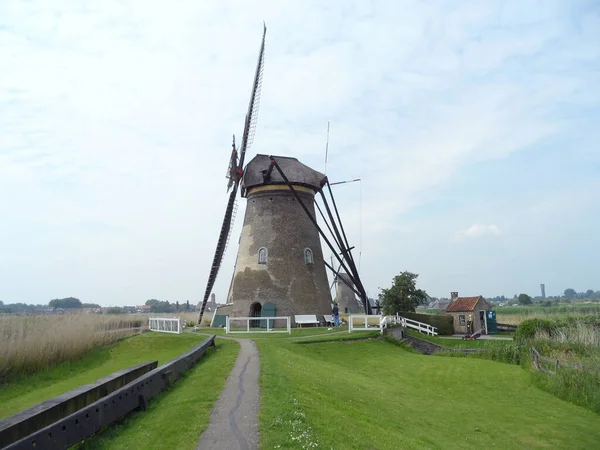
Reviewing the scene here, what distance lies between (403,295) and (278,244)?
16.4 m

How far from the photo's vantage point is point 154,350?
67.1ft

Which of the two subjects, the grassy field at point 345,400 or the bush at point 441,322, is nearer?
the grassy field at point 345,400

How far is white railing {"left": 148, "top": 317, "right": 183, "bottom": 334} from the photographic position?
24.3m

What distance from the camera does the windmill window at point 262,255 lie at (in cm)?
2936

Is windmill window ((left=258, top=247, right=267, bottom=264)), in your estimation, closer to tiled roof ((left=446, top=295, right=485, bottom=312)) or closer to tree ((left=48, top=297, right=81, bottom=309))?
tiled roof ((left=446, top=295, right=485, bottom=312))

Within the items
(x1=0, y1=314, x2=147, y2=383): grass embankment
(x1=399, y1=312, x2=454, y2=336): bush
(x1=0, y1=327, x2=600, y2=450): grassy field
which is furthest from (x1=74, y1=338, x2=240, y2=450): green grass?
(x1=399, y1=312, x2=454, y2=336): bush

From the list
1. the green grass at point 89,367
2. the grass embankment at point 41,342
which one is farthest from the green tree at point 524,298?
the grass embankment at point 41,342

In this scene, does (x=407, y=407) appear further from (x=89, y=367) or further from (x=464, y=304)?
(x=464, y=304)

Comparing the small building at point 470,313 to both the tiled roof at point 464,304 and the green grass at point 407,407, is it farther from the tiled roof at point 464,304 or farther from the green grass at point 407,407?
the green grass at point 407,407

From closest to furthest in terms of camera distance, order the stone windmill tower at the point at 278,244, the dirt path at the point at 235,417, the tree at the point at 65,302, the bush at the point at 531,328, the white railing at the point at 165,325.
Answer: the dirt path at the point at 235,417
the white railing at the point at 165,325
the bush at the point at 531,328
the stone windmill tower at the point at 278,244
the tree at the point at 65,302

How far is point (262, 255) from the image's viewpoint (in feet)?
96.8

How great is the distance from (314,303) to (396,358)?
31.3ft

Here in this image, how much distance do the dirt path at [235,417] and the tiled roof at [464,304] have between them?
101 feet

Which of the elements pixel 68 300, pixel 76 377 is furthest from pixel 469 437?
pixel 68 300
